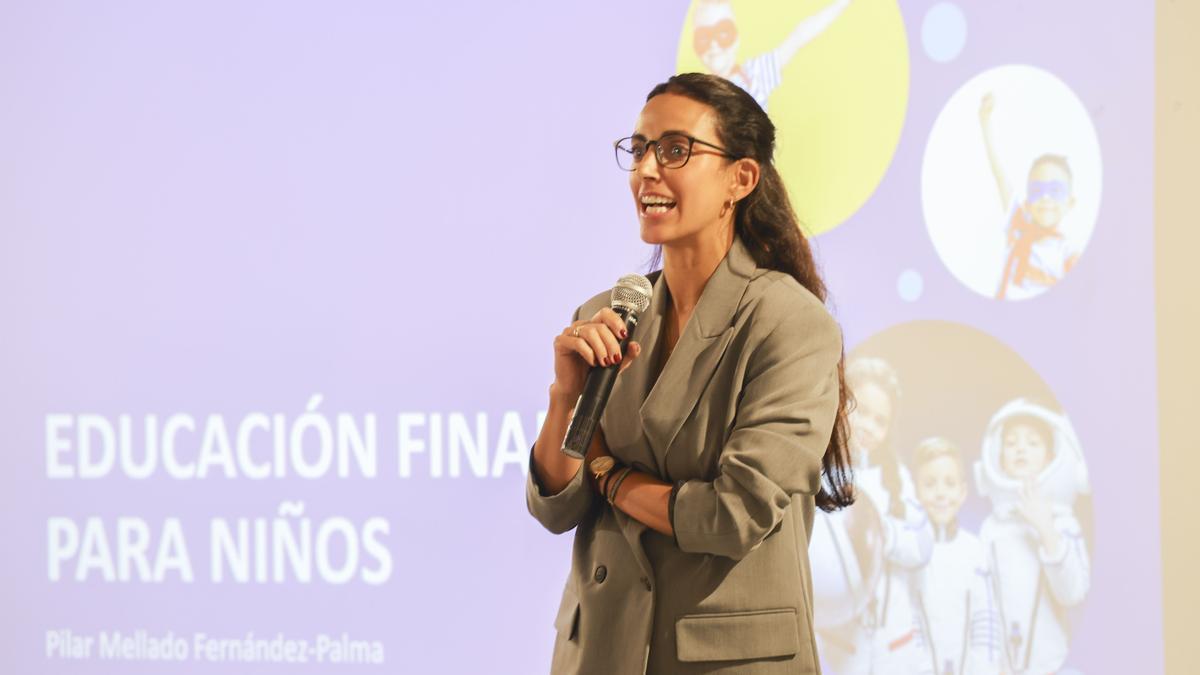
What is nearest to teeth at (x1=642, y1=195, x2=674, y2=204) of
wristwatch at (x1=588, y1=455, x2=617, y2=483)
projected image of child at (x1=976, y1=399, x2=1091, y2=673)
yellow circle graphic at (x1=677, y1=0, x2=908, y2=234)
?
wristwatch at (x1=588, y1=455, x2=617, y2=483)

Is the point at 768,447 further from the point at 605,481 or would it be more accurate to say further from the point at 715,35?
the point at 715,35

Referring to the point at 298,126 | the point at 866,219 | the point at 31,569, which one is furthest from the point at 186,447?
the point at 866,219

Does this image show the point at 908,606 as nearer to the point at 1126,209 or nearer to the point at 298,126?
the point at 1126,209

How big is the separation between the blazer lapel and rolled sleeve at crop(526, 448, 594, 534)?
124 mm

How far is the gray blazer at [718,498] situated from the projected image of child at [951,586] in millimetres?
1014

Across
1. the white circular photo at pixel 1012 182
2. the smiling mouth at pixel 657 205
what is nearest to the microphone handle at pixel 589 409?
the smiling mouth at pixel 657 205

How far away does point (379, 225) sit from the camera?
3.19m

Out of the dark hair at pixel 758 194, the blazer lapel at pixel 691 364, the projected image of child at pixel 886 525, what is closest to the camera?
the blazer lapel at pixel 691 364

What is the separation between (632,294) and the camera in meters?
1.87

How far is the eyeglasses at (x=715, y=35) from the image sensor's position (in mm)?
2904

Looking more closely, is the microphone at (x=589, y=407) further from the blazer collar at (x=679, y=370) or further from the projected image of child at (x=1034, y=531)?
the projected image of child at (x=1034, y=531)

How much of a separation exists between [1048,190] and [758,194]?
1084 millimetres

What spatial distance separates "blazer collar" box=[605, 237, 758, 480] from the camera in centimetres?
180

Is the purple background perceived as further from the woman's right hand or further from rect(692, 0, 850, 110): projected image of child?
the woman's right hand
